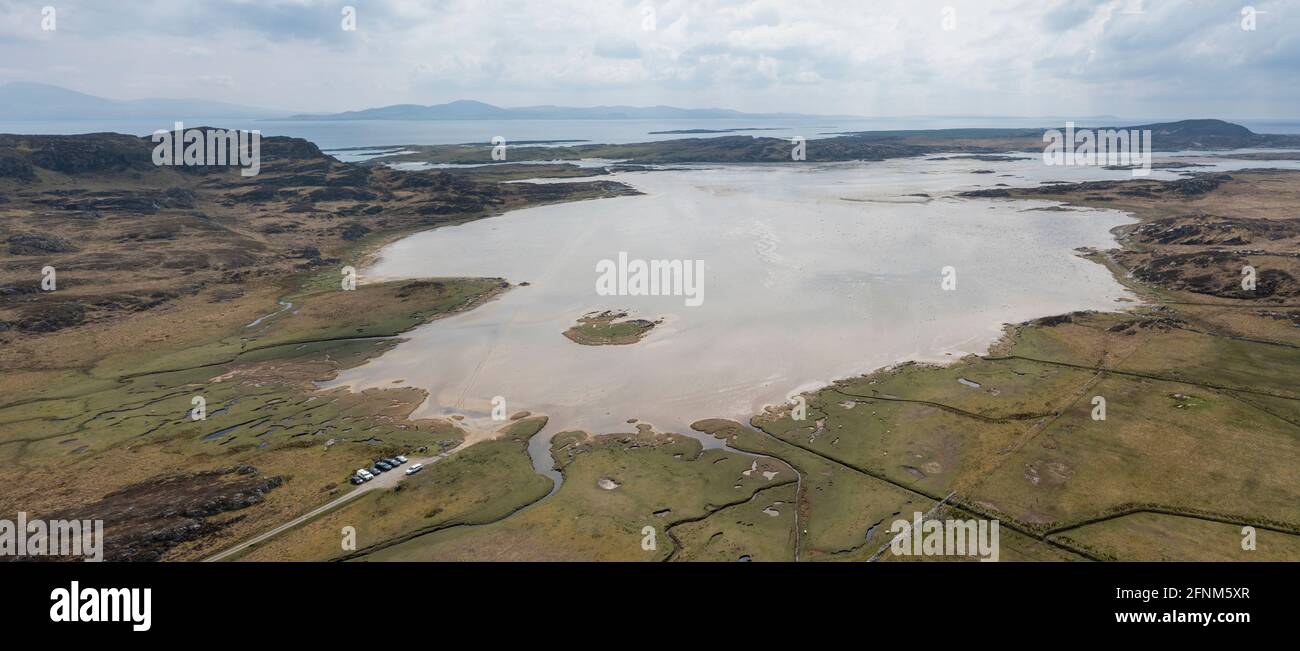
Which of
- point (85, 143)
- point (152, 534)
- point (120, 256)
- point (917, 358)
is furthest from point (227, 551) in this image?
point (85, 143)

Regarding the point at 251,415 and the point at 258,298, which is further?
the point at 258,298

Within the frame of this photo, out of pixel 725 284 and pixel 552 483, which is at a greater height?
pixel 725 284

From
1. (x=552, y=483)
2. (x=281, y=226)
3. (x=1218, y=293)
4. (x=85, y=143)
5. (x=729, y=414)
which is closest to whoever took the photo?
(x=552, y=483)
